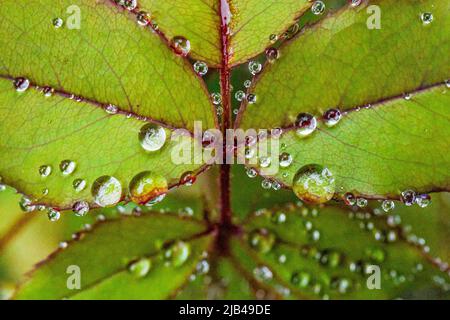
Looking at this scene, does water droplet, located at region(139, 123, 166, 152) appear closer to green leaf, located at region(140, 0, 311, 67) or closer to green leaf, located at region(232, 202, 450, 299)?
green leaf, located at region(140, 0, 311, 67)

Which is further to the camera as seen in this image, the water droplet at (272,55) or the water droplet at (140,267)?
the water droplet at (140,267)

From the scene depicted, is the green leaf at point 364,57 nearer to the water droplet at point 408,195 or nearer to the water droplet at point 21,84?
the water droplet at point 408,195

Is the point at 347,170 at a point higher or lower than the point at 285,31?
lower

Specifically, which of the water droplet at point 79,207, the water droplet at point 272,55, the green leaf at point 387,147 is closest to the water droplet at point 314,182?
the green leaf at point 387,147

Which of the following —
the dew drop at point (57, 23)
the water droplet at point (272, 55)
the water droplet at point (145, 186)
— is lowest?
the water droplet at point (145, 186)

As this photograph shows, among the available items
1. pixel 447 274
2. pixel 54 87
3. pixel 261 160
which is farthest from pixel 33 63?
pixel 447 274

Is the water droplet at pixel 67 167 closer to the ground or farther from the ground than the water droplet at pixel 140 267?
farther from the ground
